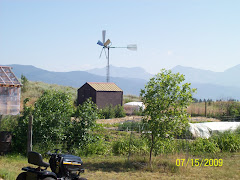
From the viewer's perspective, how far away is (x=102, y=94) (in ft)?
101

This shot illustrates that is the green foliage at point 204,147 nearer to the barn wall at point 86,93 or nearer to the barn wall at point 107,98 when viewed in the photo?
the barn wall at point 107,98

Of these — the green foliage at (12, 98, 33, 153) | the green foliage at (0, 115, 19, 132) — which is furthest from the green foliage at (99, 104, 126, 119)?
the green foliage at (12, 98, 33, 153)

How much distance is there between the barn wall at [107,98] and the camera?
30469 mm

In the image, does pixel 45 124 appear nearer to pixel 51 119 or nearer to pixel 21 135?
pixel 51 119

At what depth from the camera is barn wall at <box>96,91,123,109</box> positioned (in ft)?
100.0

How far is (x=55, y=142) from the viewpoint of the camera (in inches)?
469

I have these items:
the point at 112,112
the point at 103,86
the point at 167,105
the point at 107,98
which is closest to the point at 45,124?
the point at 167,105

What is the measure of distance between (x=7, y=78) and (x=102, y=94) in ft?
29.1

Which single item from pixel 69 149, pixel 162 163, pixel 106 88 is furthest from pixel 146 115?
pixel 106 88

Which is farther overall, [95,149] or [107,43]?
[107,43]

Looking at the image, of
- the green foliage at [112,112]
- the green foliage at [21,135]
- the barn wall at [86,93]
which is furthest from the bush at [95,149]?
the barn wall at [86,93]

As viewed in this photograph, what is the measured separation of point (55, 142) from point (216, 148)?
578 centimetres

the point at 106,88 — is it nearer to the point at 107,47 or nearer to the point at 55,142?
the point at 107,47

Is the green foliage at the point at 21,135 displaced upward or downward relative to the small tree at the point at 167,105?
downward
